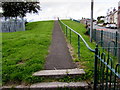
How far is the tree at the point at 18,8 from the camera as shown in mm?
19469

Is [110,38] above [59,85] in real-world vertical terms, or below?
above

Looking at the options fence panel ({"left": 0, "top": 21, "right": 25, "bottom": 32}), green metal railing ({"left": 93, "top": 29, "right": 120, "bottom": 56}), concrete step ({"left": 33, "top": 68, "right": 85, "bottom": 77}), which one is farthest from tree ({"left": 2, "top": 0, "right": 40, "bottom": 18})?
concrete step ({"left": 33, "top": 68, "right": 85, "bottom": 77})

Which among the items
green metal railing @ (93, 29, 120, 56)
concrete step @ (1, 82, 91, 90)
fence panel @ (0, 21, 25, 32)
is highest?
fence panel @ (0, 21, 25, 32)

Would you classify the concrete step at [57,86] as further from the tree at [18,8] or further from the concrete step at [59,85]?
the tree at [18,8]

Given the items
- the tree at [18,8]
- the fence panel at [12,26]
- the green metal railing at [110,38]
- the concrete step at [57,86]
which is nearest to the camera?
the concrete step at [57,86]

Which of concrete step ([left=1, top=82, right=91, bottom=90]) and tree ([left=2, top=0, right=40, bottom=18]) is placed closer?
concrete step ([left=1, top=82, right=91, bottom=90])

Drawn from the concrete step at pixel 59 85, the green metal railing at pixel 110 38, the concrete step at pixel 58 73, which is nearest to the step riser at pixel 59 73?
the concrete step at pixel 58 73

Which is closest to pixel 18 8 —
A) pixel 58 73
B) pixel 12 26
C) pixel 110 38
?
pixel 12 26

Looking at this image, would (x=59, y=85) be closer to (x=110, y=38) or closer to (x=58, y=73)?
(x=58, y=73)

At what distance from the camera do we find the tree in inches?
766

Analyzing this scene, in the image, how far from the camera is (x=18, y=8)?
20.2 metres

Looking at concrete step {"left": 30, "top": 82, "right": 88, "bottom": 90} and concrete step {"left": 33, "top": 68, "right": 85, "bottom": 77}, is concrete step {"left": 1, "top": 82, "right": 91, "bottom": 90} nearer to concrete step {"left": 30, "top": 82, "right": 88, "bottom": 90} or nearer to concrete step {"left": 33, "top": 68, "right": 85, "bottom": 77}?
concrete step {"left": 30, "top": 82, "right": 88, "bottom": 90}

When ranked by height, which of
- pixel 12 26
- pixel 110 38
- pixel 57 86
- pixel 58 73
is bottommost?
pixel 57 86

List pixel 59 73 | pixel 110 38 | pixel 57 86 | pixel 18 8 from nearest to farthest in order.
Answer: pixel 57 86 < pixel 59 73 < pixel 110 38 < pixel 18 8
